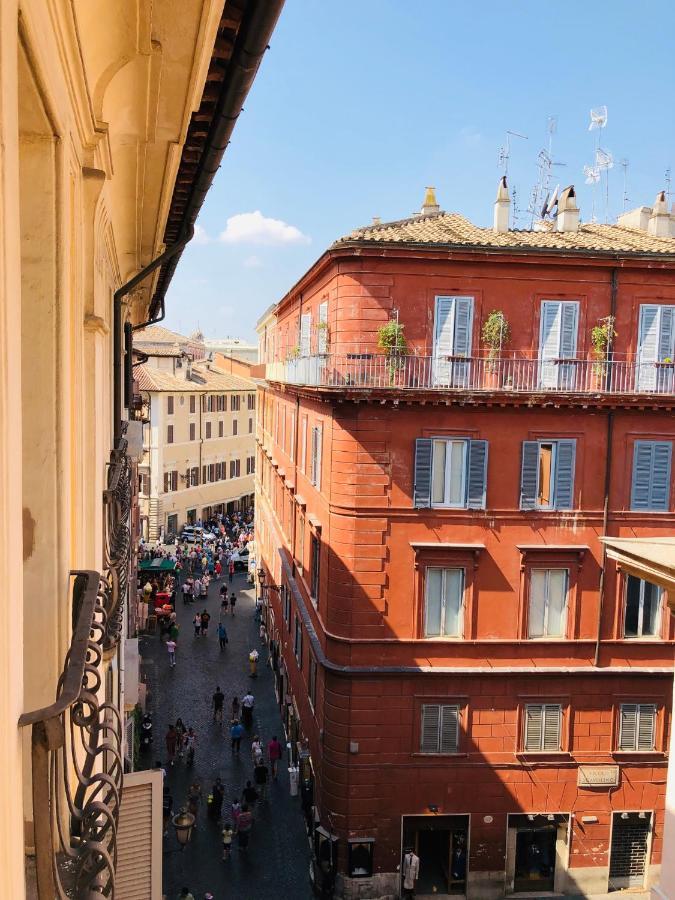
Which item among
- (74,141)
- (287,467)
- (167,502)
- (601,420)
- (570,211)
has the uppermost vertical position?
(570,211)

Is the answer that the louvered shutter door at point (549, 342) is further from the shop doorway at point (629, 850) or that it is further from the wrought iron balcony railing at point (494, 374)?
the shop doorway at point (629, 850)

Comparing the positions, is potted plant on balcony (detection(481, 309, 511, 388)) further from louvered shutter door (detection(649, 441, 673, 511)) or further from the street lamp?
the street lamp

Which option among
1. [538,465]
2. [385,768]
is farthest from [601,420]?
[385,768]

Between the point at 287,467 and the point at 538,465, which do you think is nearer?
the point at 538,465

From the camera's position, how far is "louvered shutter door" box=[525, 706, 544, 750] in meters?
18.5

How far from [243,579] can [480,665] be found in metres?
26.7

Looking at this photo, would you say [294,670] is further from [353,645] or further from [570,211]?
[570,211]

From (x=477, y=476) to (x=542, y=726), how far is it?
6.11 metres

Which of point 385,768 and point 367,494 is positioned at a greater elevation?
point 367,494

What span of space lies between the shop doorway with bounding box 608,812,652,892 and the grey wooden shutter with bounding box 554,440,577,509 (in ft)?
25.3

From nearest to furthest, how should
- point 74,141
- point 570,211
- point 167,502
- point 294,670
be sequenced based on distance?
point 74,141, point 570,211, point 294,670, point 167,502

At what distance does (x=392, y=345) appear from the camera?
17438mm

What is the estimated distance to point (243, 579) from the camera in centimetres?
4350

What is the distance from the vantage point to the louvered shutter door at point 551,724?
1861 centimetres
